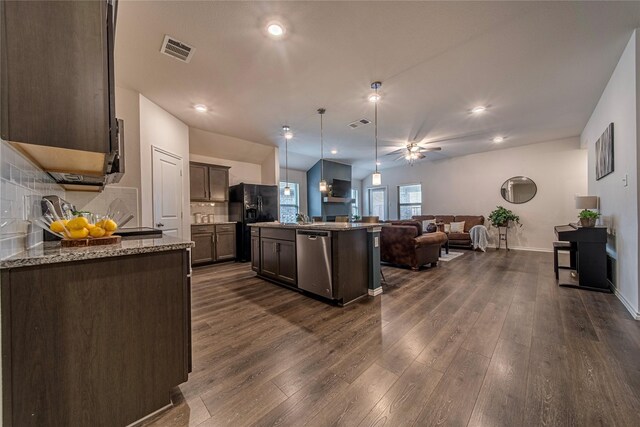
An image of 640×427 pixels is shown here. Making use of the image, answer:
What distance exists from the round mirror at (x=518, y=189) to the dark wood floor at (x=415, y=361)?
412 cm

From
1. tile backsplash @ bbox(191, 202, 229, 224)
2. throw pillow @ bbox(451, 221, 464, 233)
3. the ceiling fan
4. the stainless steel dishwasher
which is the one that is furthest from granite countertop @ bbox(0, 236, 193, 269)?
throw pillow @ bbox(451, 221, 464, 233)

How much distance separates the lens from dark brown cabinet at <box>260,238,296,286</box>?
3307 millimetres

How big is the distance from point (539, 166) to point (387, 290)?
5966 millimetres

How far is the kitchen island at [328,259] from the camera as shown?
274cm

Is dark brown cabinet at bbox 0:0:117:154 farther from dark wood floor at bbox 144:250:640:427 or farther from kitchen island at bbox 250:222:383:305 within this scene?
kitchen island at bbox 250:222:383:305

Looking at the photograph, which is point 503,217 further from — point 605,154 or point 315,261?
point 315,261

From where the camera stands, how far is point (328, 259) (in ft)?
9.07

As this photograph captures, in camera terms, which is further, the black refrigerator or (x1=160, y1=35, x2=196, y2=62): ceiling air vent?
the black refrigerator

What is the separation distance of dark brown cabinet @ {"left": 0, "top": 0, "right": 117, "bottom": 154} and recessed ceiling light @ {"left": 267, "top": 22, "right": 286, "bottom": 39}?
4.24ft

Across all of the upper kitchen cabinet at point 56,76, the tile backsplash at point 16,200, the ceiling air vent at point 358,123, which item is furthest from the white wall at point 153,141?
the ceiling air vent at point 358,123

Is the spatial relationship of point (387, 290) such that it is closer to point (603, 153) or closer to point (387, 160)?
point (603, 153)

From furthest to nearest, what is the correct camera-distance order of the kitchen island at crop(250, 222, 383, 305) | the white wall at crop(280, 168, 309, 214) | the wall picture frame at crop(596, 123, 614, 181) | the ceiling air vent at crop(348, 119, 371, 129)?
the white wall at crop(280, 168, 309, 214), the ceiling air vent at crop(348, 119, 371, 129), the wall picture frame at crop(596, 123, 614, 181), the kitchen island at crop(250, 222, 383, 305)

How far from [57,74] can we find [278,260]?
286 centimetres

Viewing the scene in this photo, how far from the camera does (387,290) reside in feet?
10.8
